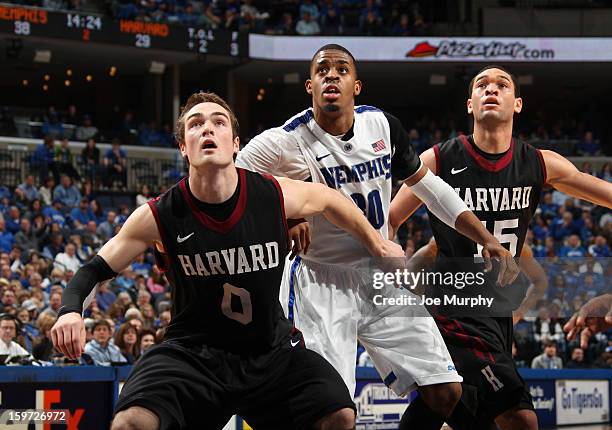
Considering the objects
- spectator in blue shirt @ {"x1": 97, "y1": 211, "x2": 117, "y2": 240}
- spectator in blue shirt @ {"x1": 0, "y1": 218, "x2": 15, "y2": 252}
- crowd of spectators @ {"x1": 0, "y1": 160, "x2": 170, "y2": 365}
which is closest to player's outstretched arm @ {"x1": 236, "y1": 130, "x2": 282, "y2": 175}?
crowd of spectators @ {"x1": 0, "y1": 160, "x2": 170, "y2": 365}

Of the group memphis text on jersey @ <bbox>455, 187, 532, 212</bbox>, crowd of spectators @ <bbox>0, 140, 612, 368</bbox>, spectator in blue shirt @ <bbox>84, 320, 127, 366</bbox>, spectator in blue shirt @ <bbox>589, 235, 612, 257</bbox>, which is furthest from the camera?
spectator in blue shirt @ <bbox>589, 235, 612, 257</bbox>

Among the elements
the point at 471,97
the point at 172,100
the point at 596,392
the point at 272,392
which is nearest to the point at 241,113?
the point at 172,100

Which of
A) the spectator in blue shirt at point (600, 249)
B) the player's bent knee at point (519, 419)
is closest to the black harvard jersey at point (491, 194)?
the player's bent knee at point (519, 419)

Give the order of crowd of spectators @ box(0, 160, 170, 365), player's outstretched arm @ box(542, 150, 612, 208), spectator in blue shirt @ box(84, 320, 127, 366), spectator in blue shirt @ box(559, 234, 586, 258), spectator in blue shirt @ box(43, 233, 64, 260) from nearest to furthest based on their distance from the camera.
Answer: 1. player's outstretched arm @ box(542, 150, 612, 208)
2. spectator in blue shirt @ box(84, 320, 127, 366)
3. crowd of spectators @ box(0, 160, 170, 365)
4. spectator in blue shirt @ box(43, 233, 64, 260)
5. spectator in blue shirt @ box(559, 234, 586, 258)

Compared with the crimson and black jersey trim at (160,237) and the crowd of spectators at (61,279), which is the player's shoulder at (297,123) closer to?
the crimson and black jersey trim at (160,237)

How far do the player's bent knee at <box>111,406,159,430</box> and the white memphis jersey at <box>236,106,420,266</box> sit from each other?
6.14 feet

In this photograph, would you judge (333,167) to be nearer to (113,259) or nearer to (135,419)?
(113,259)

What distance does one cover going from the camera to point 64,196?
1991 centimetres

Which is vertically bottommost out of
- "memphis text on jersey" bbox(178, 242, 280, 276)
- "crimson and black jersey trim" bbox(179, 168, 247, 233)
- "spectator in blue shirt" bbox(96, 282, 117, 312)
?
"spectator in blue shirt" bbox(96, 282, 117, 312)

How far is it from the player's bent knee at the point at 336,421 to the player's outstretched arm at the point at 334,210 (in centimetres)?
88

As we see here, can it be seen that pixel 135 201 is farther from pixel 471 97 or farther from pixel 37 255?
pixel 471 97

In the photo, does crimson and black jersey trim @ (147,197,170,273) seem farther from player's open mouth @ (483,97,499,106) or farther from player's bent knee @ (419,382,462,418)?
player's open mouth @ (483,97,499,106)

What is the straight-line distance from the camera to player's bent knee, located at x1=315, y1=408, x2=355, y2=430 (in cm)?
479

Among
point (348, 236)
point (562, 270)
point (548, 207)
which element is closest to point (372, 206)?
point (348, 236)
